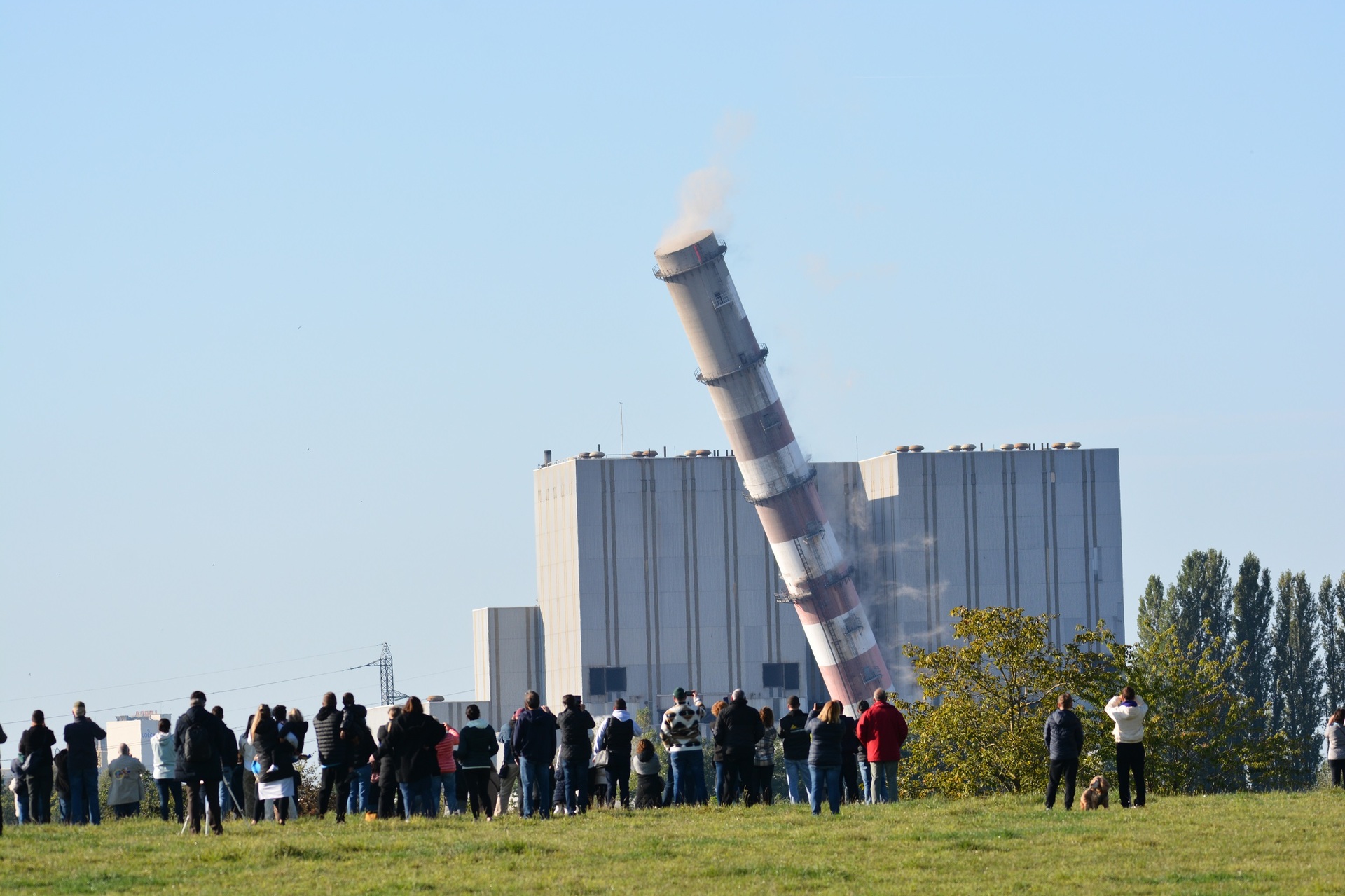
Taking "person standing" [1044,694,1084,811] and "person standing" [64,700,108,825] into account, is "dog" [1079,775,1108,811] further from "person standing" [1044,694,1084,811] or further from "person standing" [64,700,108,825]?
"person standing" [64,700,108,825]

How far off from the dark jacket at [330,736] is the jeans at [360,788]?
133 cm

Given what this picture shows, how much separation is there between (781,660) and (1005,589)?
973cm

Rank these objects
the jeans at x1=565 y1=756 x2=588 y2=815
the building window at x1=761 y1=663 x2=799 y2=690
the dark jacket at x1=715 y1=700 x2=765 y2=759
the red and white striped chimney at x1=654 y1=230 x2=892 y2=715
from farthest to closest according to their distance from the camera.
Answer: the building window at x1=761 y1=663 x2=799 y2=690, the red and white striped chimney at x1=654 y1=230 x2=892 y2=715, the dark jacket at x1=715 y1=700 x2=765 y2=759, the jeans at x1=565 y1=756 x2=588 y2=815

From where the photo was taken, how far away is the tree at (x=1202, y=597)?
80500 millimetres

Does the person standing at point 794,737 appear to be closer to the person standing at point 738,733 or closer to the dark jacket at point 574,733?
the person standing at point 738,733

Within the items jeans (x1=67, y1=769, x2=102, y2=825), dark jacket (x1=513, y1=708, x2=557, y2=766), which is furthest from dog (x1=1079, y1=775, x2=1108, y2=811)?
jeans (x1=67, y1=769, x2=102, y2=825)

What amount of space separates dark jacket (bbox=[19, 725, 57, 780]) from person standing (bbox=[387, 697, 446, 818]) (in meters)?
4.87

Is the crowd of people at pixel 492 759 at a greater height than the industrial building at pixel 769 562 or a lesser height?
lesser

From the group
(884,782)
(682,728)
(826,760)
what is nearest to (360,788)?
(682,728)

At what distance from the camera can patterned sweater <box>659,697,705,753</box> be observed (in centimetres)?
2611

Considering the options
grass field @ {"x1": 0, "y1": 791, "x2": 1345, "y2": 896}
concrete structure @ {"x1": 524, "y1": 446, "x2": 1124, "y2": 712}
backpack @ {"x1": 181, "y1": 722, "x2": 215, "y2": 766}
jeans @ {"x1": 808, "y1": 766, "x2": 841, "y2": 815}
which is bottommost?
grass field @ {"x1": 0, "y1": 791, "x2": 1345, "y2": 896}

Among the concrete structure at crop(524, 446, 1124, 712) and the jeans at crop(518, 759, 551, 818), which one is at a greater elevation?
the concrete structure at crop(524, 446, 1124, 712)

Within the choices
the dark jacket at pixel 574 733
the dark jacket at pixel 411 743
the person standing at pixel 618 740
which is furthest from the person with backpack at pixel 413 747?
the person standing at pixel 618 740

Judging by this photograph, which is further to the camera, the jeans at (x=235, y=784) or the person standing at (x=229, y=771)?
the jeans at (x=235, y=784)
